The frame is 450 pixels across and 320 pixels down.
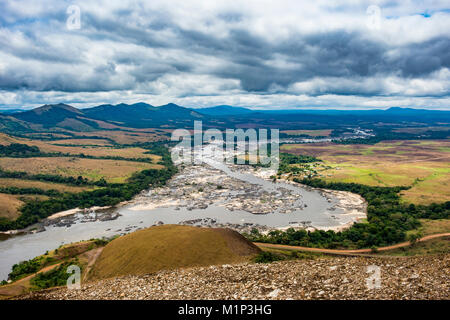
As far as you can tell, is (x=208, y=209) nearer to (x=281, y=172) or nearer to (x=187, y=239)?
(x=187, y=239)

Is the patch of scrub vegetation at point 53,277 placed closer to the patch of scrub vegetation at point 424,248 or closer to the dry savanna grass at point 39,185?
the patch of scrub vegetation at point 424,248

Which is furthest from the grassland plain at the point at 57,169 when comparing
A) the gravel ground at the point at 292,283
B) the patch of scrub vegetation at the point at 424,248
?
the patch of scrub vegetation at the point at 424,248

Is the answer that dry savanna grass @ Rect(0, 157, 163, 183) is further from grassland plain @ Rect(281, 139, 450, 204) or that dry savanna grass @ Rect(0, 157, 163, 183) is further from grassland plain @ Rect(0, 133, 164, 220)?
grassland plain @ Rect(281, 139, 450, 204)

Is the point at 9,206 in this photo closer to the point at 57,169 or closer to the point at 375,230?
the point at 57,169

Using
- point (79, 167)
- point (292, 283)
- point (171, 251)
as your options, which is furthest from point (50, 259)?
point (79, 167)

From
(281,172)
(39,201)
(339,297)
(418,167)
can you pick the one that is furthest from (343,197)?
(39,201)
